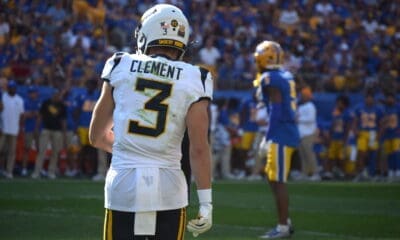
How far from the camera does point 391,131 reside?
20.3 metres

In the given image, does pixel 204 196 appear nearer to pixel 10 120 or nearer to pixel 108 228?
pixel 108 228

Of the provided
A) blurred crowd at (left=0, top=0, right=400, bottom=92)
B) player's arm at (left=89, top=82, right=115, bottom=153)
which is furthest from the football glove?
blurred crowd at (left=0, top=0, right=400, bottom=92)

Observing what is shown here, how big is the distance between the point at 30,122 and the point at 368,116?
22.4 ft

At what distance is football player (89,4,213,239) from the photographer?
4867 millimetres

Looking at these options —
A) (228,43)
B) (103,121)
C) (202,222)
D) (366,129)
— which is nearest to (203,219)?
(202,222)

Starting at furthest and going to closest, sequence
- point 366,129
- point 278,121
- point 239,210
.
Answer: point 366,129
point 239,210
point 278,121

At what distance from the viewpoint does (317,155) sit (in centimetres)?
2089

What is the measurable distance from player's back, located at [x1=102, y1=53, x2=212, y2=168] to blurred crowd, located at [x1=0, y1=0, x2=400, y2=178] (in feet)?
44.8

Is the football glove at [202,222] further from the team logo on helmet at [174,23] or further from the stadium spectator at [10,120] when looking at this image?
the stadium spectator at [10,120]

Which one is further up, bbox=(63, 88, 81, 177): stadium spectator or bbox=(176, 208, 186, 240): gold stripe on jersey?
bbox=(63, 88, 81, 177): stadium spectator

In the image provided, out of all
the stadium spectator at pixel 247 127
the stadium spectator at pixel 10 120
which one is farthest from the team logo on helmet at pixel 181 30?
the stadium spectator at pixel 247 127

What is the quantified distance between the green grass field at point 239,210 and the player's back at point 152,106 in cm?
449

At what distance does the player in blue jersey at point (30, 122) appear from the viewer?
18750 millimetres

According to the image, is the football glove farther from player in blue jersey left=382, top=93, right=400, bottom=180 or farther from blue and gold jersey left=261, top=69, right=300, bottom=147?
player in blue jersey left=382, top=93, right=400, bottom=180
